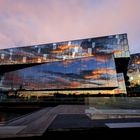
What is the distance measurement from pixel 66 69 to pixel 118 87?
17.1 m

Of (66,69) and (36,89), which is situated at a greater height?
(66,69)

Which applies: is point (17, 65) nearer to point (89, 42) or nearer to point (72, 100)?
point (89, 42)

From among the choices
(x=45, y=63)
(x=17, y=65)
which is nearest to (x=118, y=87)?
(x=45, y=63)

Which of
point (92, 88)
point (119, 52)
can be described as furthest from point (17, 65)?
point (119, 52)

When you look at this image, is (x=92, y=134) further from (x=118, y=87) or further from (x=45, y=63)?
(x=45, y=63)

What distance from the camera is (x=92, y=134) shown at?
21.8 ft

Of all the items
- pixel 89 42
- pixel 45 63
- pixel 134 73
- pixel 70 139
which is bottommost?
pixel 70 139

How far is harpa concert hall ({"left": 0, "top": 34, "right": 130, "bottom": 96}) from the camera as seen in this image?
51.2m

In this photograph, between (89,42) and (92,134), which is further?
(89,42)

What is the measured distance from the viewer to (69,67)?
181 feet

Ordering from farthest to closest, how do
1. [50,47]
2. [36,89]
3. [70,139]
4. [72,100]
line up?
[50,47]
[36,89]
[72,100]
[70,139]

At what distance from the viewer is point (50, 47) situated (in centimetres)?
6438

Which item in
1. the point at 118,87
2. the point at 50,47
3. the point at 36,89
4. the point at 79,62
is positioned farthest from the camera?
the point at 50,47

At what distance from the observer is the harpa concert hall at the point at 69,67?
51.2 metres
